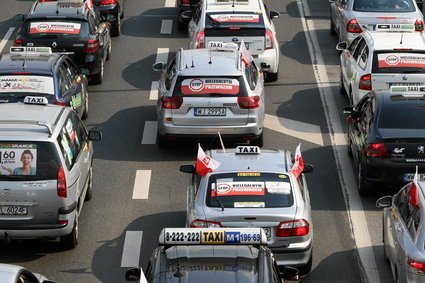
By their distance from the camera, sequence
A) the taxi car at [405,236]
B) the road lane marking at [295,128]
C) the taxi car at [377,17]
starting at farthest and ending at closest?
the taxi car at [377,17] → the road lane marking at [295,128] → the taxi car at [405,236]

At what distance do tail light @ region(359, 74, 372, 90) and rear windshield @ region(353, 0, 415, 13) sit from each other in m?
5.30

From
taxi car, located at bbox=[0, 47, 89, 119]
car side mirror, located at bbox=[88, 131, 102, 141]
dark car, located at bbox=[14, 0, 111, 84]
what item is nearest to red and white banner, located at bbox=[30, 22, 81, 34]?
dark car, located at bbox=[14, 0, 111, 84]

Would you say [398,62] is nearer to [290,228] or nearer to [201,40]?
[201,40]

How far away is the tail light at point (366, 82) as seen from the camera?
23391 mm

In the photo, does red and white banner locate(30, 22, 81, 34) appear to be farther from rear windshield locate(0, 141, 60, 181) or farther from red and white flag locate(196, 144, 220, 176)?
red and white flag locate(196, 144, 220, 176)

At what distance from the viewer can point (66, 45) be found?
2594 cm

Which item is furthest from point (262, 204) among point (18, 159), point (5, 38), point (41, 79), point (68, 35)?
point (5, 38)

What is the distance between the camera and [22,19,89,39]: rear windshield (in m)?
26.0

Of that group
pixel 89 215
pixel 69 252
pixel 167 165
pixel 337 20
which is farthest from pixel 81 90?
pixel 337 20

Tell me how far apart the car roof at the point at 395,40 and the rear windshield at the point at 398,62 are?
178 mm

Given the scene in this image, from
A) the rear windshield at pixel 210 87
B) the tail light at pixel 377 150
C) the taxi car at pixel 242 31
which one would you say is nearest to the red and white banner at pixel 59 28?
the taxi car at pixel 242 31

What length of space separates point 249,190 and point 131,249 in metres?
2.27

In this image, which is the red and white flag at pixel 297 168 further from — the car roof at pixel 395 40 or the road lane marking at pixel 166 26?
the road lane marking at pixel 166 26

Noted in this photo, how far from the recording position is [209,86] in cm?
2139
